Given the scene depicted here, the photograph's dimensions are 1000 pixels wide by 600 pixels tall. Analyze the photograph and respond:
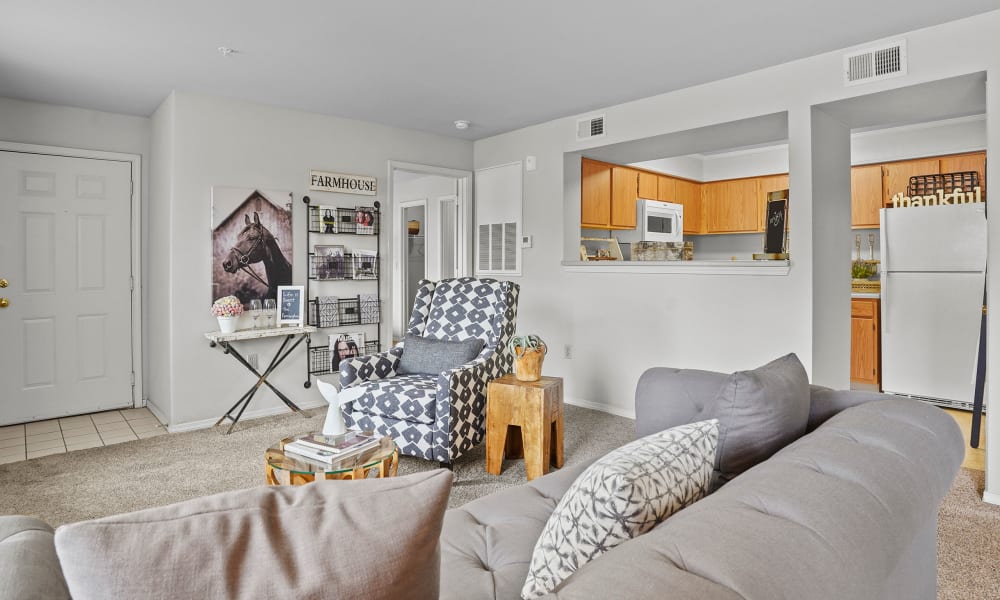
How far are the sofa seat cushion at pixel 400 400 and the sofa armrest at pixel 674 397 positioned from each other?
1392 mm

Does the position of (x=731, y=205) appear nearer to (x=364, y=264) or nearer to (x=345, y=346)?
(x=364, y=264)

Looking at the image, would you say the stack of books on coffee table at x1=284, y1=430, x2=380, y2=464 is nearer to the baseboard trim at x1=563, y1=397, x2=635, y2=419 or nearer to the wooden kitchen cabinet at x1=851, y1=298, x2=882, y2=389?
the baseboard trim at x1=563, y1=397, x2=635, y2=419

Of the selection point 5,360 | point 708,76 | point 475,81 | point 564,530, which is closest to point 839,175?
point 708,76

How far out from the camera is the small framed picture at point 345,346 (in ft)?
16.1

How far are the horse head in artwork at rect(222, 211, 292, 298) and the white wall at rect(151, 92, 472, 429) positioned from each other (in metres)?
0.12

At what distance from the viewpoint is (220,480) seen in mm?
3193

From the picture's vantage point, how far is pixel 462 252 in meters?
5.82

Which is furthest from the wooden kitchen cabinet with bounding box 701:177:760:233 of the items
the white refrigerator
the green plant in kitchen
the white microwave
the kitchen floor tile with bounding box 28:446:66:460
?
the kitchen floor tile with bounding box 28:446:66:460

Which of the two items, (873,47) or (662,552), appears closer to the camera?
(662,552)

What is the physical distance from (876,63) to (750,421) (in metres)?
2.87

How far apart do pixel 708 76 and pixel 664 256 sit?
53.5 inches

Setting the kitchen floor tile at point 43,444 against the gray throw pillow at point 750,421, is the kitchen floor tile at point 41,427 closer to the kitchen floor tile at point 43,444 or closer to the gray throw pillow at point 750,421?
the kitchen floor tile at point 43,444

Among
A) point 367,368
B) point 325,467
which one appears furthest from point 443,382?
point 325,467

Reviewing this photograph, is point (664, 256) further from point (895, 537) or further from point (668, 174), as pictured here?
point (895, 537)
